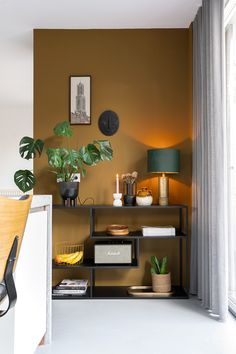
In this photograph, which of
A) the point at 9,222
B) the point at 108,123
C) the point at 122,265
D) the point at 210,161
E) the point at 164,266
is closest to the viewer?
the point at 9,222

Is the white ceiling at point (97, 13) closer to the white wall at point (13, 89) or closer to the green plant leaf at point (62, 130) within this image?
the white wall at point (13, 89)

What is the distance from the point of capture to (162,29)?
3695 millimetres

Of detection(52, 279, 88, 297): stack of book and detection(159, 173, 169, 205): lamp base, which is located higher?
detection(159, 173, 169, 205): lamp base

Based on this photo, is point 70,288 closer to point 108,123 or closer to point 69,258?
point 69,258

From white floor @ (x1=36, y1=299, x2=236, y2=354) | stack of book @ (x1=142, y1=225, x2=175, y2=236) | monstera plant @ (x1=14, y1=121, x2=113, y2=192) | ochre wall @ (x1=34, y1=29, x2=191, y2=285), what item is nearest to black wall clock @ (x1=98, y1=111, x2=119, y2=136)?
ochre wall @ (x1=34, y1=29, x2=191, y2=285)

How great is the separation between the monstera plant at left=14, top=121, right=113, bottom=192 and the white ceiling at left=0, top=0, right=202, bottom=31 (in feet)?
3.30

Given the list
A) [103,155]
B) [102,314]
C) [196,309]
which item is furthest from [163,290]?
[103,155]

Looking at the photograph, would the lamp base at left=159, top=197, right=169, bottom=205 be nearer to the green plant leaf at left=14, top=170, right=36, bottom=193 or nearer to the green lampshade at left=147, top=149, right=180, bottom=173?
the green lampshade at left=147, top=149, right=180, bottom=173

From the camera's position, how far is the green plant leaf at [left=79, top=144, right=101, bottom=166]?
10.7 ft

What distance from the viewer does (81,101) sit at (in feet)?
12.1

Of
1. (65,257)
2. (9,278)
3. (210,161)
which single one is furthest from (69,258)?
(9,278)

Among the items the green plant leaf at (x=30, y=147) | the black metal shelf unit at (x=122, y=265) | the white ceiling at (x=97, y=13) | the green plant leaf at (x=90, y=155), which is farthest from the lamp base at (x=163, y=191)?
the white ceiling at (x=97, y=13)

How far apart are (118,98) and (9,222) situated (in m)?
2.77

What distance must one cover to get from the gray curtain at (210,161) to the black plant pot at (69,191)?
1.07m
